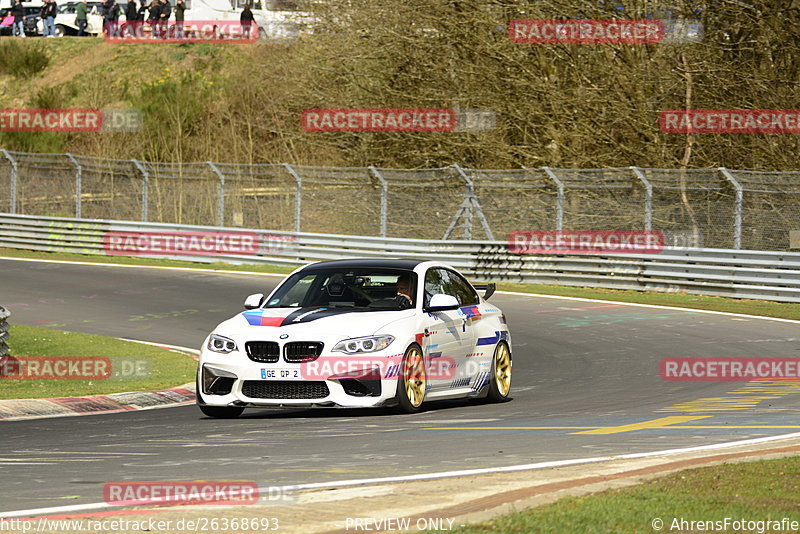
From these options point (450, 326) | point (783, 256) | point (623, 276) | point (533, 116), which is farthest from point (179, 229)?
point (450, 326)

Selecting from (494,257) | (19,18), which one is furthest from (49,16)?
(494,257)

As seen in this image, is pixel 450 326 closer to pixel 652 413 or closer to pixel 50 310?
pixel 652 413

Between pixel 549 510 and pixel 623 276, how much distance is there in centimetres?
2132

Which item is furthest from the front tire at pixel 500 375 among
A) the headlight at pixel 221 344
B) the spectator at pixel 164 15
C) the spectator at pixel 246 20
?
the spectator at pixel 164 15

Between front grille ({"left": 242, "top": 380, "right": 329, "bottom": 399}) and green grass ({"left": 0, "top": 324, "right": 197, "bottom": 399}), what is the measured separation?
110 inches

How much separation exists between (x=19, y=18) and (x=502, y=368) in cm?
6535

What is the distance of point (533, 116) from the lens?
108 ft

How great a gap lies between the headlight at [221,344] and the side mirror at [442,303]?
1881 millimetres

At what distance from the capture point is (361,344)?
11438 mm

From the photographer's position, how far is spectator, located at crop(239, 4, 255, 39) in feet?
196

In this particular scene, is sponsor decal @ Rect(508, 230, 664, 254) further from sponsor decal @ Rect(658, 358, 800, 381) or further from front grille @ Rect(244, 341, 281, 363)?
front grille @ Rect(244, 341, 281, 363)

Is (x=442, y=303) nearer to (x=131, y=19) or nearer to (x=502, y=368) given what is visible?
(x=502, y=368)

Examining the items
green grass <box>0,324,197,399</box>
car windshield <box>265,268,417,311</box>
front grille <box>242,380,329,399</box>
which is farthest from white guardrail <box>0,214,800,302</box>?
front grille <box>242,380,329,399</box>

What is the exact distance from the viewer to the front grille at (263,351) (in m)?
11.5
